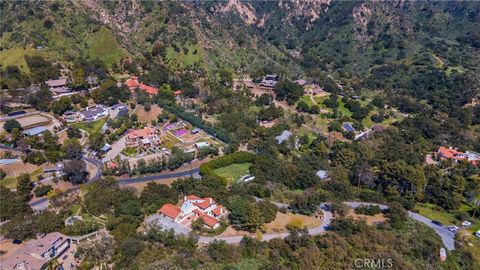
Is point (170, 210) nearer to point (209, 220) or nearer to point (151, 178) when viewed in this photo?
point (209, 220)

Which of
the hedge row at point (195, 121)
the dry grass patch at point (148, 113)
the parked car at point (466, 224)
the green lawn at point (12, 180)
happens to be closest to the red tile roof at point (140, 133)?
the dry grass patch at point (148, 113)

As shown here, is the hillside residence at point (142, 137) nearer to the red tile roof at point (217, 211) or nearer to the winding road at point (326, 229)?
the red tile roof at point (217, 211)

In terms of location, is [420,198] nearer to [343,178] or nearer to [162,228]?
Answer: [343,178]

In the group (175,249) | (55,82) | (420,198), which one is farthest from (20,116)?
(420,198)

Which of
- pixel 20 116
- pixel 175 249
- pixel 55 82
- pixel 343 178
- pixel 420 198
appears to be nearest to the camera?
pixel 175 249

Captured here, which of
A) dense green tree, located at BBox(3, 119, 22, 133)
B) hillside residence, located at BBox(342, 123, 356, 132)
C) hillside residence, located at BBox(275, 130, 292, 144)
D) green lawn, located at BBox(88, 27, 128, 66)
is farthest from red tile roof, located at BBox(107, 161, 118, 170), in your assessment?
hillside residence, located at BBox(342, 123, 356, 132)

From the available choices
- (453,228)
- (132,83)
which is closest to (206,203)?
(453,228)
